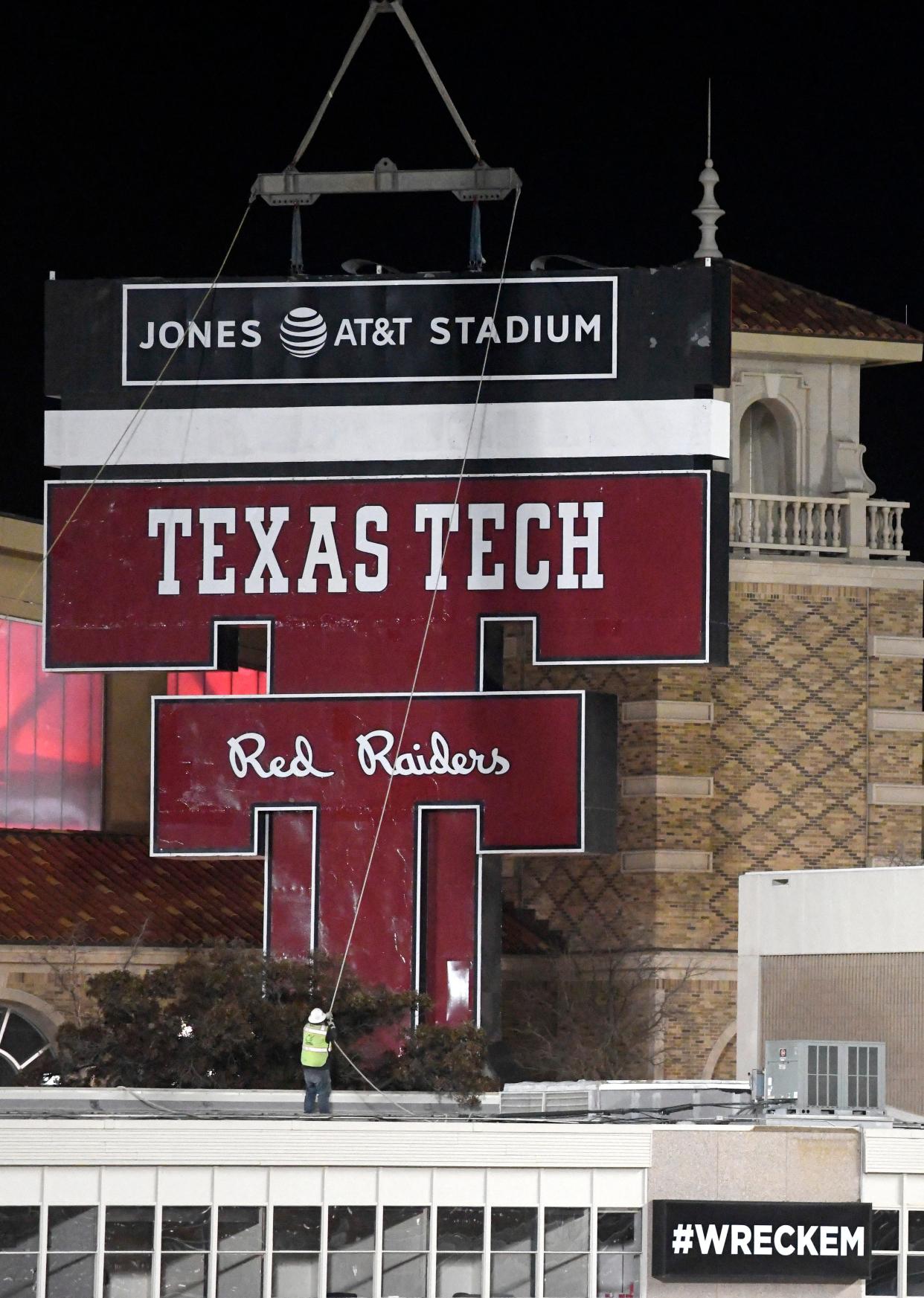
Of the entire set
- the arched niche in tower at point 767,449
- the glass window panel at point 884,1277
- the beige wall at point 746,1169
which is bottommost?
the glass window panel at point 884,1277

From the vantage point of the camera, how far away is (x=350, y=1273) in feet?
140

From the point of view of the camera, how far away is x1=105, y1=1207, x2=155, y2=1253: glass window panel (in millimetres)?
42062

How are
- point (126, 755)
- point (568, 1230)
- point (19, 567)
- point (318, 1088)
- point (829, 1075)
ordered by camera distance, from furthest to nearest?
point (126, 755) < point (19, 567) < point (829, 1075) < point (318, 1088) < point (568, 1230)

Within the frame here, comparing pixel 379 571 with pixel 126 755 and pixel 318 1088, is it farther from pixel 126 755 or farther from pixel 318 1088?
pixel 126 755

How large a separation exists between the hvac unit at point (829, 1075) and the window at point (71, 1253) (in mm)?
10556

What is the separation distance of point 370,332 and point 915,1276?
1785 cm

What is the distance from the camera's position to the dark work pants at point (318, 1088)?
4341 cm

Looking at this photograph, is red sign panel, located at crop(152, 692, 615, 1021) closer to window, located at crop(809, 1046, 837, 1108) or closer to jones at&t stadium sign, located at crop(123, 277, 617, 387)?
window, located at crop(809, 1046, 837, 1108)

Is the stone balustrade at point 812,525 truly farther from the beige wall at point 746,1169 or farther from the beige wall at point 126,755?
the beige wall at point 746,1169

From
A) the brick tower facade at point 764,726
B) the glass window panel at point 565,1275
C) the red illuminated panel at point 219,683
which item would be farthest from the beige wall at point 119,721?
the glass window panel at point 565,1275

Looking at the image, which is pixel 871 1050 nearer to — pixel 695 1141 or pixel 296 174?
pixel 695 1141

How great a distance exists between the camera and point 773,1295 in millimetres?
43375

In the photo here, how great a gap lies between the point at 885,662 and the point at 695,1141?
2212 cm

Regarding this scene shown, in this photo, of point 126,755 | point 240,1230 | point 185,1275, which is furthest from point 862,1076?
point 126,755
